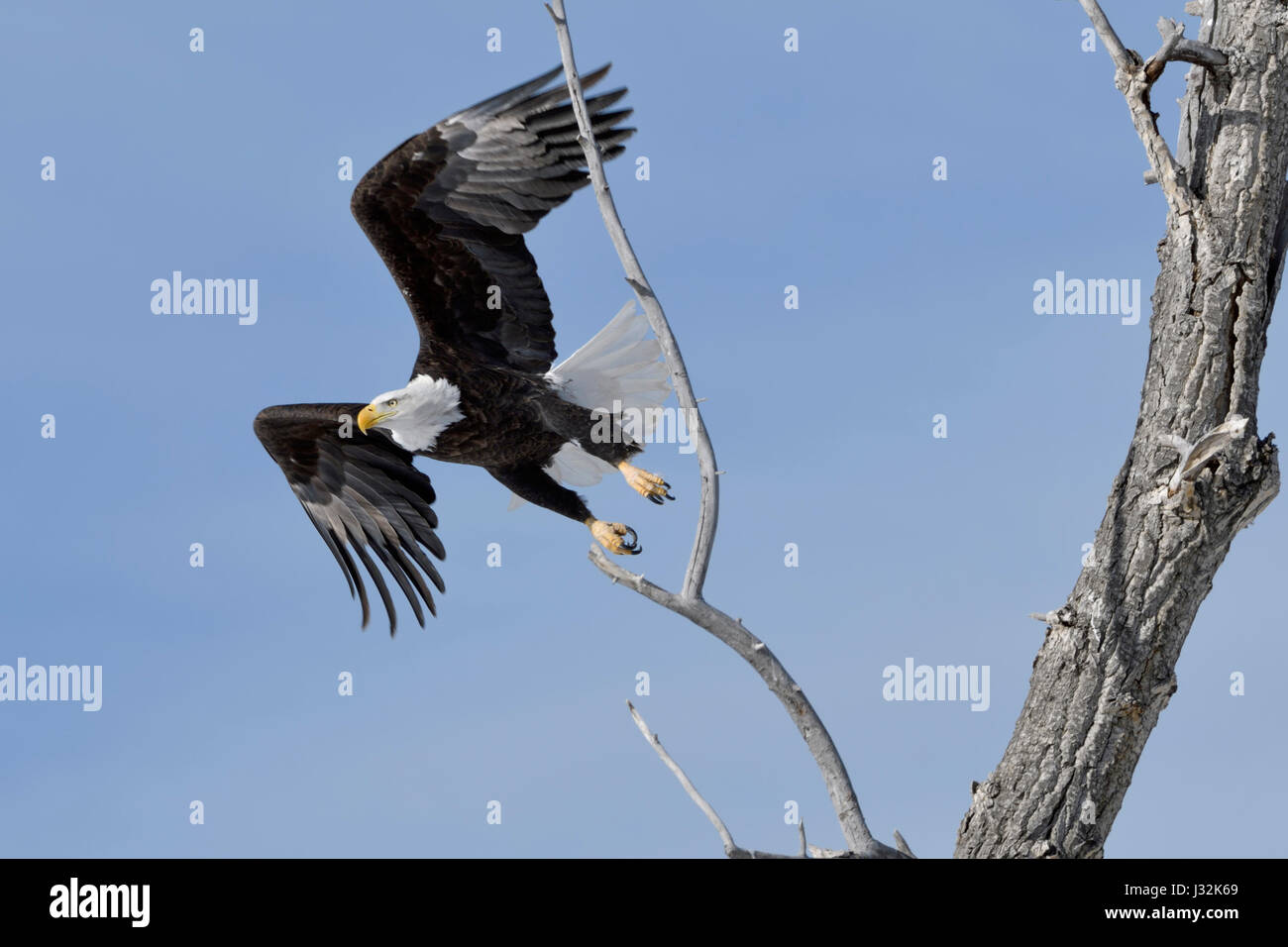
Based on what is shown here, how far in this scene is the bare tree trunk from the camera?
14.9 feet

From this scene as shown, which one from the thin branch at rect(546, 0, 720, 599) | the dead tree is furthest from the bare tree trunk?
the thin branch at rect(546, 0, 720, 599)

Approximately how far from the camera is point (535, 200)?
6109 millimetres

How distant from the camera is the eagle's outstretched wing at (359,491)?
7.21 meters

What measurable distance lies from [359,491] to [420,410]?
1.58m

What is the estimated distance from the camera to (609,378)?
641 cm

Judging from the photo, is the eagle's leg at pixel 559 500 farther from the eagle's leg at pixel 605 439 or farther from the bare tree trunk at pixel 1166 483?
the bare tree trunk at pixel 1166 483

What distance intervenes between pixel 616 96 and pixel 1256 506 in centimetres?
344

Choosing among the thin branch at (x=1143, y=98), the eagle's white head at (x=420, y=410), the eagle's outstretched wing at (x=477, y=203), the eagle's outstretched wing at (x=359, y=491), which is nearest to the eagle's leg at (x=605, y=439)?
the eagle's outstretched wing at (x=477, y=203)

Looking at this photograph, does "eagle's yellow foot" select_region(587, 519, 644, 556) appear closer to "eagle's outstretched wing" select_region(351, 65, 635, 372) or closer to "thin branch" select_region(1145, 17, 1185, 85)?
"eagle's outstretched wing" select_region(351, 65, 635, 372)

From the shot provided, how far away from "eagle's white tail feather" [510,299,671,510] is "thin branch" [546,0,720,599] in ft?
6.78

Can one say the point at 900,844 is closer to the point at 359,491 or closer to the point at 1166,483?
the point at 1166,483

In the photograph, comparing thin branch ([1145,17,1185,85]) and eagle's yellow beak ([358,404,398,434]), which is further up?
thin branch ([1145,17,1185,85])
